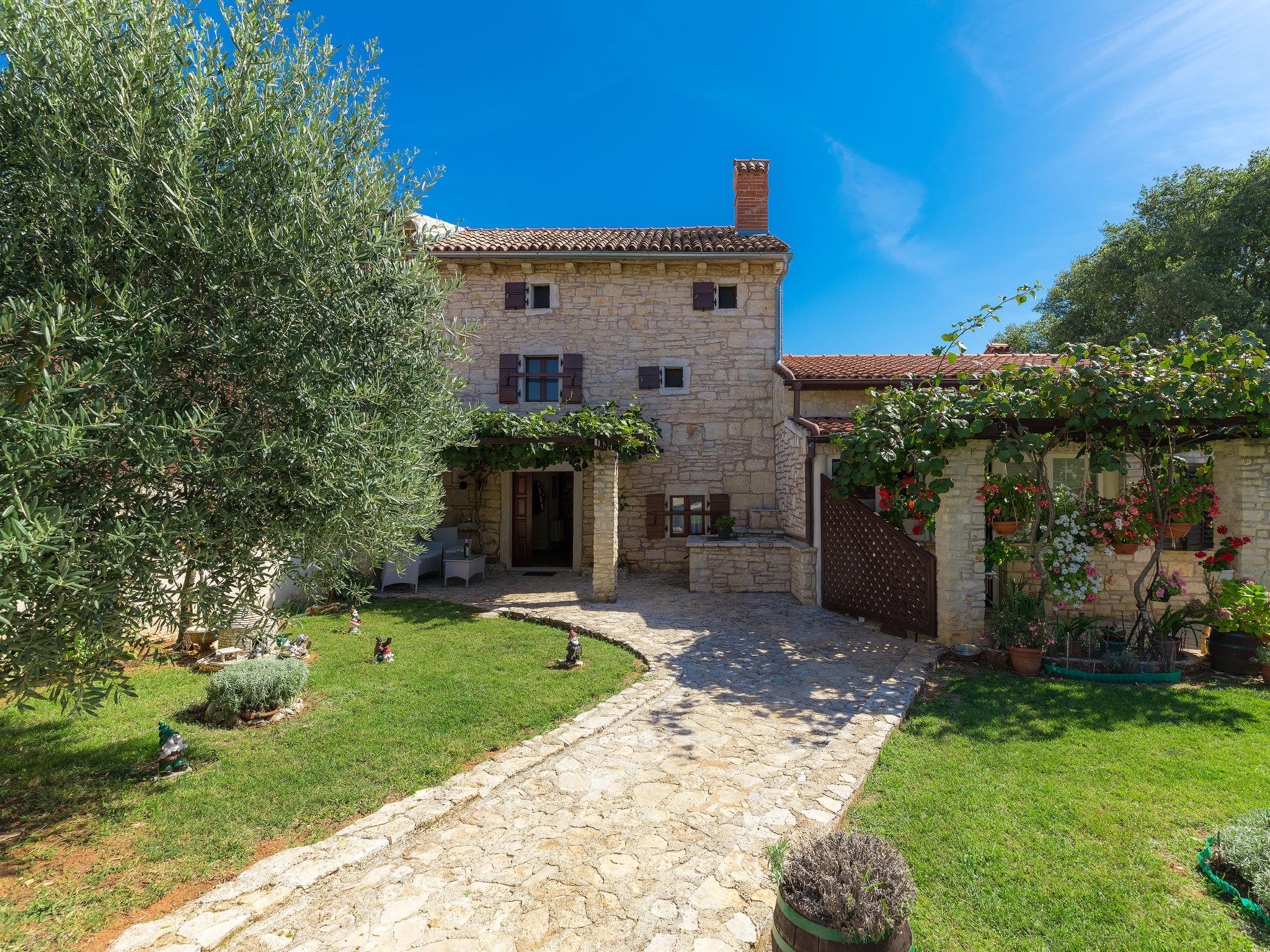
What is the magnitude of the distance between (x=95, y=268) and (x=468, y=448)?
7.26 metres

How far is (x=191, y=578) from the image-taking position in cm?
343

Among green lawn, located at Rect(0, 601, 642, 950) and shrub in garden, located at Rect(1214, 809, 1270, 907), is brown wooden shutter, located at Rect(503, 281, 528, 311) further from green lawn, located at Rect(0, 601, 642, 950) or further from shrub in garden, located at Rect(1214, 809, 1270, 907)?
shrub in garden, located at Rect(1214, 809, 1270, 907)

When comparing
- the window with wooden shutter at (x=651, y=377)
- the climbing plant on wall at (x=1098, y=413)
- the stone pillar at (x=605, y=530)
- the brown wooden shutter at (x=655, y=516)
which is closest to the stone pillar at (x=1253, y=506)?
the climbing plant on wall at (x=1098, y=413)

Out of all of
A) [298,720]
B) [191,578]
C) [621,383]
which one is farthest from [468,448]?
[191,578]

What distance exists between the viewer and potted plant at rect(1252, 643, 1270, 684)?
5.98m

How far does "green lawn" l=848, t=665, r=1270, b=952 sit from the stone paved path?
483 mm

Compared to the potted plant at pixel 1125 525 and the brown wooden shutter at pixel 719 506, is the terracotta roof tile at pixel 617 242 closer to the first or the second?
the brown wooden shutter at pixel 719 506

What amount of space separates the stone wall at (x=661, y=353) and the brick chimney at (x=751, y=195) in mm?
1653

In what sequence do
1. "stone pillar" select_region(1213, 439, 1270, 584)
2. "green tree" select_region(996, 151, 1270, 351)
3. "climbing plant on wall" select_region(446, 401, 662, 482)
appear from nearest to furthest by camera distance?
1. "stone pillar" select_region(1213, 439, 1270, 584)
2. "climbing plant on wall" select_region(446, 401, 662, 482)
3. "green tree" select_region(996, 151, 1270, 351)

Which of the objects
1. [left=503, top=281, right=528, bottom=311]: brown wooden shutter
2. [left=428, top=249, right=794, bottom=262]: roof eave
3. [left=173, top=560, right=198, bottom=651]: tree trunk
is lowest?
[left=173, top=560, right=198, bottom=651]: tree trunk

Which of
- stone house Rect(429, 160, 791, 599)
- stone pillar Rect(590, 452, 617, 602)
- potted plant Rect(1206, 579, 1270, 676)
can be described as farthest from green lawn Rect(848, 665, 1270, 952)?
stone house Rect(429, 160, 791, 599)

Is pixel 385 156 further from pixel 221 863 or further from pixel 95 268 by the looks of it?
pixel 221 863

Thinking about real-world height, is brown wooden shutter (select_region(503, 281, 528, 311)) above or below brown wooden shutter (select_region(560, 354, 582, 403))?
above

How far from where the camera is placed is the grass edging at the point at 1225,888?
8.66 ft
